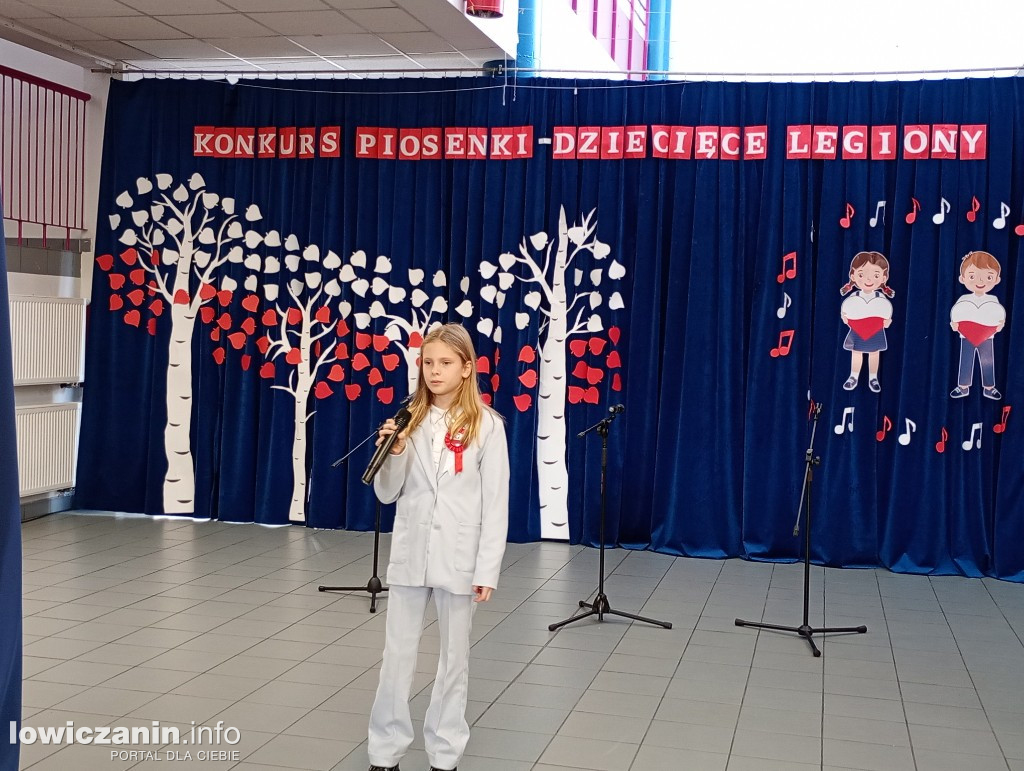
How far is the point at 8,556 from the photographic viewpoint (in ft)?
5.86

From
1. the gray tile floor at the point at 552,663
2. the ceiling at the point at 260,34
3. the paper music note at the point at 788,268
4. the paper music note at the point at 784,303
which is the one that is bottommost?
the gray tile floor at the point at 552,663

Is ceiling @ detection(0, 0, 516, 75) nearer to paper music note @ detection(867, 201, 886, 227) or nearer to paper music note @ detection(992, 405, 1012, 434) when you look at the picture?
paper music note @ detection(867, 201, 886, 227)

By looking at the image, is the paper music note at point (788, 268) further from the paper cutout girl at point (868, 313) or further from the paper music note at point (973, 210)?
the paper music note at point (973, 210)

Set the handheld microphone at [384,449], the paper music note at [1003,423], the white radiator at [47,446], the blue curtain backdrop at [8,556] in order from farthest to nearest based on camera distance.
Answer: the white radiator at [47,446]
the paper music note at [1003,423]
the handheld microphone at [384,449]
the blue curtain backdrop at [8,556]

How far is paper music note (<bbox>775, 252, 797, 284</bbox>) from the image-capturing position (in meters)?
6.08

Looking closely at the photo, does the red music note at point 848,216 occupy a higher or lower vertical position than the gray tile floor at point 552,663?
higher

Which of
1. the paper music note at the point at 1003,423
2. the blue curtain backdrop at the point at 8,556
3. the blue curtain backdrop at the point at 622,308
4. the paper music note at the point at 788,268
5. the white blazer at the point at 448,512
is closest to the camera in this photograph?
the blue curtain backdrop at the point at 8,556

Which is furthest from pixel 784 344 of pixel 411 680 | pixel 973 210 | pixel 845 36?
pixel 411 680

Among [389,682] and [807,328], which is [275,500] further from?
[389,682]

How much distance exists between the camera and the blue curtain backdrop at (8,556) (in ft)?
5.74

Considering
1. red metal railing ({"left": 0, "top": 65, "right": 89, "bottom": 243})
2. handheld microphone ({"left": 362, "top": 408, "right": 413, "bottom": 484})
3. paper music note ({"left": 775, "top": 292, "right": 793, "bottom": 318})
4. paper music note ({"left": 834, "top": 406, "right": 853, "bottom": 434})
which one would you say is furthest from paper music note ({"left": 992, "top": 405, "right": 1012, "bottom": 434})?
red metal railing ({"left": 0, "top": 65, "right": 89, "bottom": 243})

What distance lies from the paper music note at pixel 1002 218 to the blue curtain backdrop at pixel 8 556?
5412mm

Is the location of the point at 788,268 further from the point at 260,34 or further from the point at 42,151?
the point at 42,151

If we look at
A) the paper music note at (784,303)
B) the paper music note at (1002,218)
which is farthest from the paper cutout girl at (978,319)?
the paper music note at (784,303)
